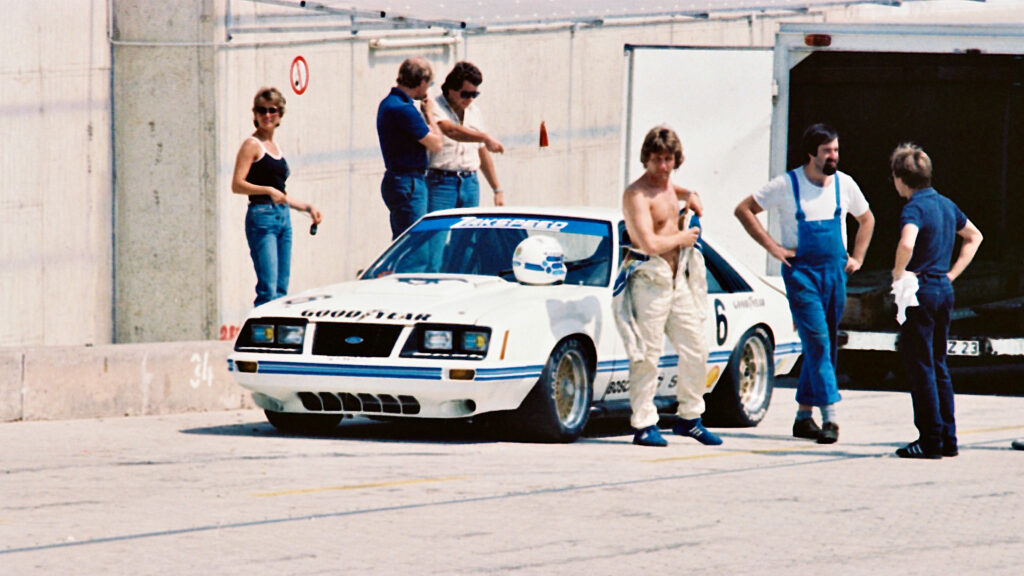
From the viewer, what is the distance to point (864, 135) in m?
20.9

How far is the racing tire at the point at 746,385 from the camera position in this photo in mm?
11523

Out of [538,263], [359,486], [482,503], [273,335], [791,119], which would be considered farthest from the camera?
[791,119]

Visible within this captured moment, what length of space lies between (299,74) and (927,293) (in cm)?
702

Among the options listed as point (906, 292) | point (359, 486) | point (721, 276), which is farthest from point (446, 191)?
point (359, 486)

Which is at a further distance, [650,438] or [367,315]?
[650,438]

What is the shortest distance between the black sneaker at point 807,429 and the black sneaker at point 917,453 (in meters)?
0.85

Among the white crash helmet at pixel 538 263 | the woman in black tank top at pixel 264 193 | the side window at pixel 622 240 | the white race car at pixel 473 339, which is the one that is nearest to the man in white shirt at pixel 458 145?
the woman in black tank top at pixel 264 193

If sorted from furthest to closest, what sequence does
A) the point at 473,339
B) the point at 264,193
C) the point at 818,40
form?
the point at 818,40 < the point at 264,193 < the point at 473,339

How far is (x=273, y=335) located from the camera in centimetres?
1032

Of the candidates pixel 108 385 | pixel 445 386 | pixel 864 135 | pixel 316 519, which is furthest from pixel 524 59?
pixel 316 519

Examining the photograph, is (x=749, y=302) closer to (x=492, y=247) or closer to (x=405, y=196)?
(x=492, y=247)

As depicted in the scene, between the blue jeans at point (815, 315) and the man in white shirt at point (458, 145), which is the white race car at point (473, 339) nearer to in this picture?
the blue jeans at point (815, 315)

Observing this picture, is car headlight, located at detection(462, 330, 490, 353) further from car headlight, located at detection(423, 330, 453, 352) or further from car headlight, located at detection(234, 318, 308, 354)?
car headlight, located at detection(234, 318, 308, 354)

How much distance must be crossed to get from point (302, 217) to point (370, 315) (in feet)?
19.2
